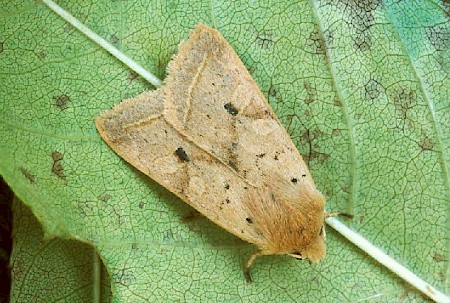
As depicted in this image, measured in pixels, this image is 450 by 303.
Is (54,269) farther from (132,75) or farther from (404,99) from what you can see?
(404,99)

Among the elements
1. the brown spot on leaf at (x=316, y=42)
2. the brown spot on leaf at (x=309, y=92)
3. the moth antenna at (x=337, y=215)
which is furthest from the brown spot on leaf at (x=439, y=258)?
the brown spot on leaf at (x=316, y=42)

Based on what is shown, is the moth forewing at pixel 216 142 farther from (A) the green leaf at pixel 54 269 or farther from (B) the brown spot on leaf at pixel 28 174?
(A) the green leaf at pixel 54 269

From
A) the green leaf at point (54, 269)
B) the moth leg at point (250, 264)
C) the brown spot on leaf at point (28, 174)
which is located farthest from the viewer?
the green leaf at point (54, 269)

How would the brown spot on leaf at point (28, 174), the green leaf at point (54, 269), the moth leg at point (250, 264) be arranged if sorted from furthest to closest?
the green leaf at point (54, 269)
the moth leg at point (250, 264)
the brown spot on leaf at point (28, 174)

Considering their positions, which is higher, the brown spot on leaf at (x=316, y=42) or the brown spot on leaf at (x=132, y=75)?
the brown spot on leaf at (x=316, y=42)

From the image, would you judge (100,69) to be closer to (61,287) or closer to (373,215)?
(61,287)

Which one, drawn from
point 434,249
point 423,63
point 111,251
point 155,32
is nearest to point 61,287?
point 111,251

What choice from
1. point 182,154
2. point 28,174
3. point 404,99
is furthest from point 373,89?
point 28,174
